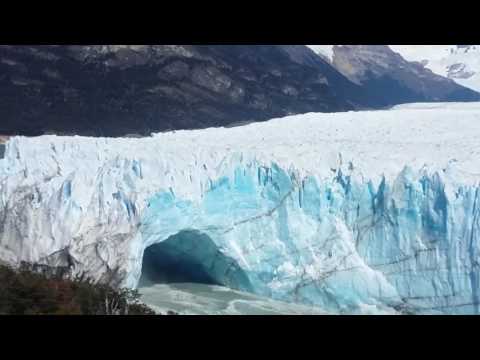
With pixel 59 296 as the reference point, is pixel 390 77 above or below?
above

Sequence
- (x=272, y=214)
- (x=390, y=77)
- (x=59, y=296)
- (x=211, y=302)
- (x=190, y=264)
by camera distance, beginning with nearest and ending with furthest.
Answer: (x=59, y=296), (x=211, y=302), (x=272, y=214), (x=190, y=264), (x=390, y=77)

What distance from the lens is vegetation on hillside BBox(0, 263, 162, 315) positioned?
20.6 ft

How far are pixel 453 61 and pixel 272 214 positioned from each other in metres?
25.0

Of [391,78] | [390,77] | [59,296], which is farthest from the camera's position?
[390,77]

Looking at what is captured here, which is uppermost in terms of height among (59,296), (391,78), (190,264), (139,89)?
(391,78)

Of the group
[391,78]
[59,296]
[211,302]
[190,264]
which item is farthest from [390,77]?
[59,296]

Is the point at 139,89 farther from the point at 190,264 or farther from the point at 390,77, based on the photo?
the point at 390,77

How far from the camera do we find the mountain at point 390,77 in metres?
26.4

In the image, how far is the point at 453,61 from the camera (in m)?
31.4

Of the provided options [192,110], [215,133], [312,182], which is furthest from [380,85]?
[312,182]

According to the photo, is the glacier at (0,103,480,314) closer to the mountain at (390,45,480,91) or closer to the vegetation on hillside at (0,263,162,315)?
the vegetation on hillside at (0,263,162,315)

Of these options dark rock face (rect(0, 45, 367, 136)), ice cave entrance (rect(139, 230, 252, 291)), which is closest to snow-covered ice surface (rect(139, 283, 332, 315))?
ice cave entrance (rect(139, 230, 252, 291))

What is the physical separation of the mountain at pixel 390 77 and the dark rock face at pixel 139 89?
426 centimetres
